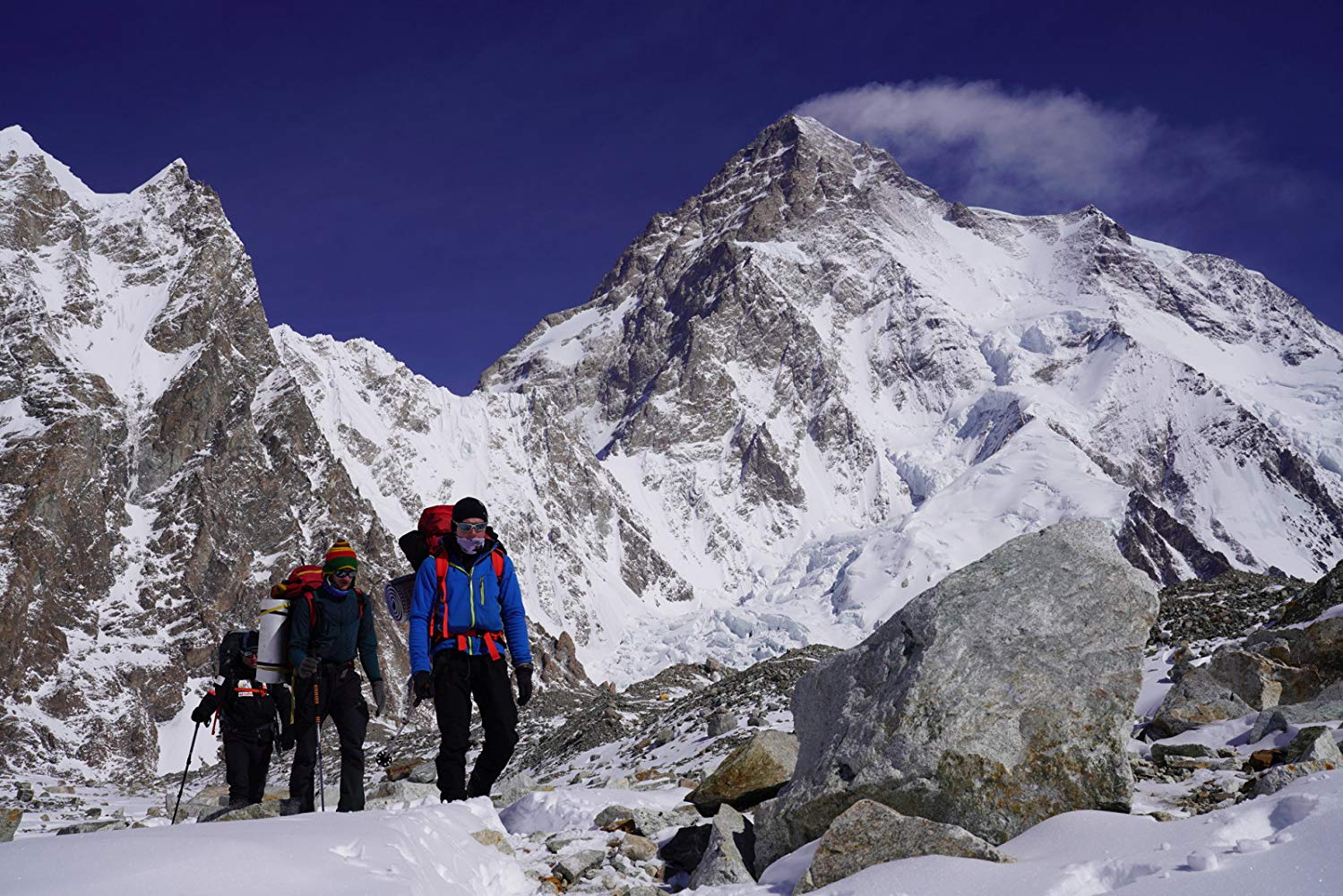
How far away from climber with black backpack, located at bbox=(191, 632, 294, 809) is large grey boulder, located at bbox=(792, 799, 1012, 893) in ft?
28.9

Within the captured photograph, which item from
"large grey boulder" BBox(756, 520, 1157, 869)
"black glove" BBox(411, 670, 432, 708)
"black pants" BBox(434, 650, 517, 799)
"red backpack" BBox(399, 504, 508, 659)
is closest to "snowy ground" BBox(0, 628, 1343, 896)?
"large grey boulder" BBox(756, 520, 1157, 869)

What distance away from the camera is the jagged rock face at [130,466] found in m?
84.4

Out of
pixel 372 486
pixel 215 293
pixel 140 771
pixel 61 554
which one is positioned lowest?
pixel 140 771

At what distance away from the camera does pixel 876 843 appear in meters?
5.45

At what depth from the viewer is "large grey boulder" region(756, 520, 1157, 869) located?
6062 mm

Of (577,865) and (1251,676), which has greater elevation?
(1251,676)

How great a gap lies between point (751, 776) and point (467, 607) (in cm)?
322

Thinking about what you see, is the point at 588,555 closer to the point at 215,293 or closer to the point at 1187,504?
the point at 215,293

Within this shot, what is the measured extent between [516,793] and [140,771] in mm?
81796

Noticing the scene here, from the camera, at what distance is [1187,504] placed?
18262 centimetres

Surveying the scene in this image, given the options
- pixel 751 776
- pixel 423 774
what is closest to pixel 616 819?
pixel 751 776

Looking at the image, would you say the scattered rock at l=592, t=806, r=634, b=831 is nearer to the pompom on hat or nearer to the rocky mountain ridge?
the pompom on hat

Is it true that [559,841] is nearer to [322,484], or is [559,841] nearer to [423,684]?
[423,684]

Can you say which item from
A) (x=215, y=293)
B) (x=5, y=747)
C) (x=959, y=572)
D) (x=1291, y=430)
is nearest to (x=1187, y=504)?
(x=1291, y=430)
